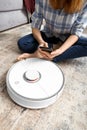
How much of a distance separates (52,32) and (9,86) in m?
0.51

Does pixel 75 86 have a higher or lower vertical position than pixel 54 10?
lower

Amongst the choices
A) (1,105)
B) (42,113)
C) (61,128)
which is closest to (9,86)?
(1,105)

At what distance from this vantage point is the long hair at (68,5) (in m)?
0.91

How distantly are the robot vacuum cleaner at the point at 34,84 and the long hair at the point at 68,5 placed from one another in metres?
0.32

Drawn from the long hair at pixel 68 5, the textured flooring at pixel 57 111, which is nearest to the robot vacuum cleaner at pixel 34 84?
the textured flooring at pixel 57 111

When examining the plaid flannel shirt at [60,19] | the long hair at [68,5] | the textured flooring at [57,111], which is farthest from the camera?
the plaid flannel shirt at [60,19]

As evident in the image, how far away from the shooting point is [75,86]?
3.26 feet

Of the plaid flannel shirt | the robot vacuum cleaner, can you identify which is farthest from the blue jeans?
the robot vacuum cleaner

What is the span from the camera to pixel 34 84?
0.86m

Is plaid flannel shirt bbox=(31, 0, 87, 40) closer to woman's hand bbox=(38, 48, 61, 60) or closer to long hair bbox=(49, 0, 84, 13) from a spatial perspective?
long hair bbox=(49, 0, 84, 13)

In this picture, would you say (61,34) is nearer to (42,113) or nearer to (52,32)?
(52,32)

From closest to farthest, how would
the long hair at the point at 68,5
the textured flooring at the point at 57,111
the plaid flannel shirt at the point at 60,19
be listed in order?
the textured flooring at the point at 57,111 → the long hair at the point at 68,5 → the plaid flannel shirt at the point at 60,19

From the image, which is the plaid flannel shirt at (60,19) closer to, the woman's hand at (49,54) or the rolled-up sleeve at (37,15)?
the rolled-up sleeve at (37,15)

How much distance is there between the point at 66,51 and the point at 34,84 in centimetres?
37
